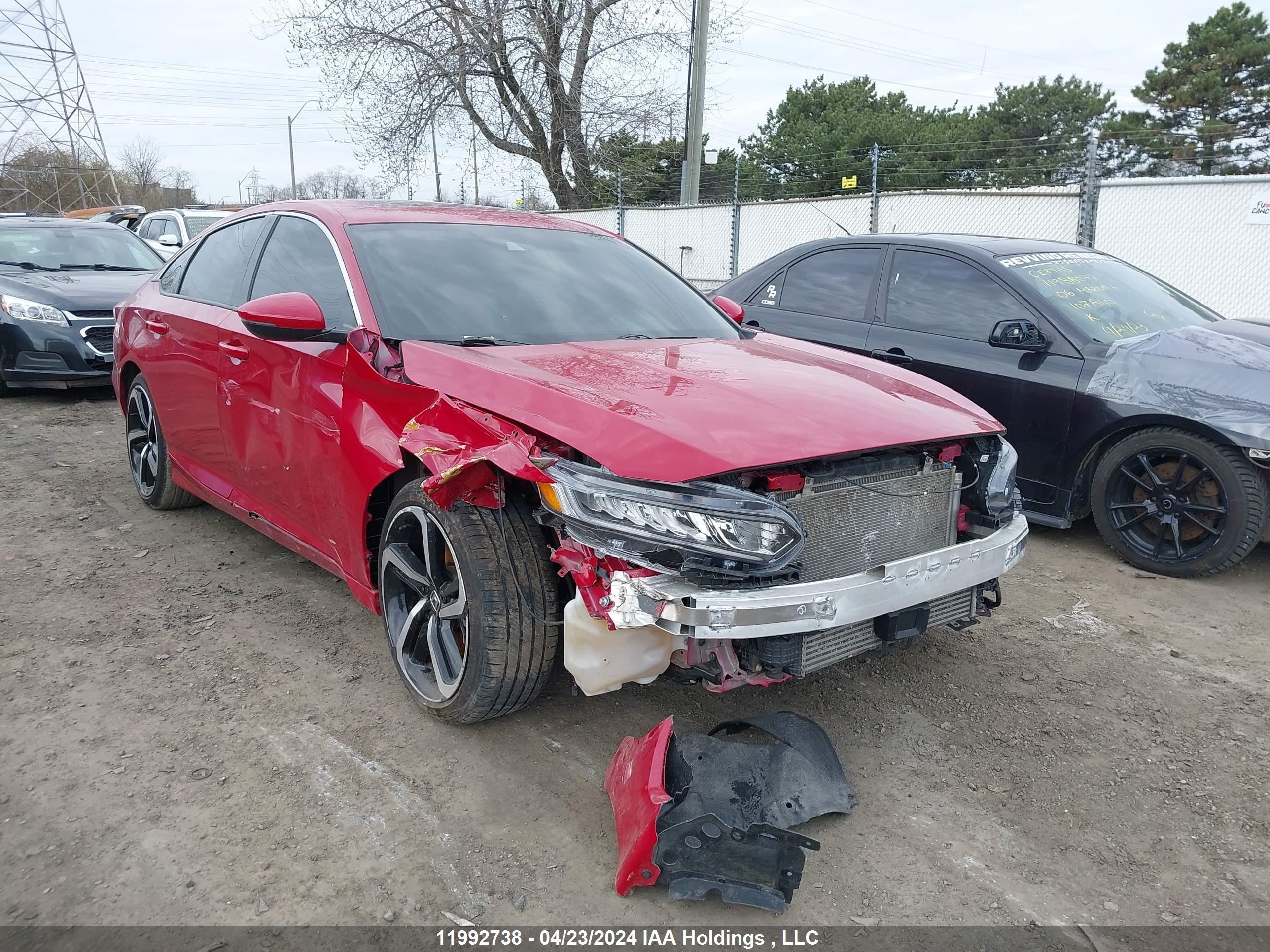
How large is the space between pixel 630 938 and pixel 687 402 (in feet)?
4.55

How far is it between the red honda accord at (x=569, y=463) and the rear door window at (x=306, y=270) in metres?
0.01

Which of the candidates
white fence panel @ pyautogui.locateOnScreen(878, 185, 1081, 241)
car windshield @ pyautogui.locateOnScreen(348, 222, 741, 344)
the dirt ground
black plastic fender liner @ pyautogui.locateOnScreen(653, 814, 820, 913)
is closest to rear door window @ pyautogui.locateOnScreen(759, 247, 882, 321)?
car windshield @ pyautogui.locateOnScreen(348, 222, 741, 344)

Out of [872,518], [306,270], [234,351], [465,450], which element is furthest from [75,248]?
[872,518]

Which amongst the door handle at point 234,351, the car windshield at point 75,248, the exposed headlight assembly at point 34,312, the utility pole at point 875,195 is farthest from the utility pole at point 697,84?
the door handle at point 234,351

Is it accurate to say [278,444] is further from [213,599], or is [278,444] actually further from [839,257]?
[839,257]

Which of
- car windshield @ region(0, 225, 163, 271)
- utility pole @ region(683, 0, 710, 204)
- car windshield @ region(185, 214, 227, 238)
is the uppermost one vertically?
utility pole @ region(683, 0, 710, 204)

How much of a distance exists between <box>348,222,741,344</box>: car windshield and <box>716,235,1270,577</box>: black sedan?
1806 mm

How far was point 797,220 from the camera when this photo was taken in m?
15.4

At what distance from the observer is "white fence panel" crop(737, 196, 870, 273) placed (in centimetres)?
1510

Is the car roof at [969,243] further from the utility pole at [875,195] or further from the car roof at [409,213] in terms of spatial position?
the utility pole at [875,195]

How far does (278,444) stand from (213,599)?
911 millimetres

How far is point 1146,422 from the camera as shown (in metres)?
4.43

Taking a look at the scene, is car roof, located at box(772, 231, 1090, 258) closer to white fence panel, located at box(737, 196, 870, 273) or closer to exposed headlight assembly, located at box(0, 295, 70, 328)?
exposed headlight assembly, located at box(0, 295, 70, 328)

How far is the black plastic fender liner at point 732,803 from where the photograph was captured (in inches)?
87.8
